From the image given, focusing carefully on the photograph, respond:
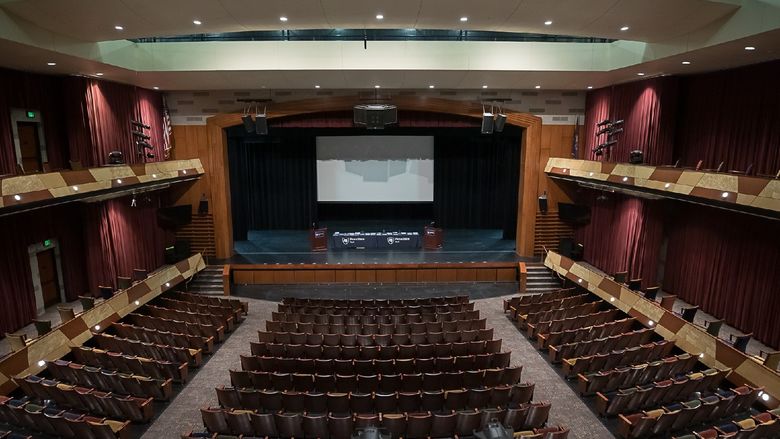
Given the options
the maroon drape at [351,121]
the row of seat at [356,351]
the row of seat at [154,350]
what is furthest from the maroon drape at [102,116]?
the row of seat at [356,351]

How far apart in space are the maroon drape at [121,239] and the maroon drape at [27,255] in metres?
0.39

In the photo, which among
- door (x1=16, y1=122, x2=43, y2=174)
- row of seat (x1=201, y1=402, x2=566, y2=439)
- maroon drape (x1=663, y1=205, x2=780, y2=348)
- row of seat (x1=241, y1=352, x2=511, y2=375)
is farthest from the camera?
door (x1=16, y1=122, x2=43, y2=174)

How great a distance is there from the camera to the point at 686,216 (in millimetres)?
12062

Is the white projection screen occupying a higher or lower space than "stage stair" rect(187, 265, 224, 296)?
higher

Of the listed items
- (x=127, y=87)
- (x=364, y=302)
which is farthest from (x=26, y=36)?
(x=364, y=302)

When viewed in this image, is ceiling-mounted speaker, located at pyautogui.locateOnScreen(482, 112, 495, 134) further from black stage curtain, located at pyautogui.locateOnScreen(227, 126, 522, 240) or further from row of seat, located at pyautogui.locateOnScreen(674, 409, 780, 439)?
row of seat, located at pyautogui.locateOnScreen(674, 409, 780, 439)

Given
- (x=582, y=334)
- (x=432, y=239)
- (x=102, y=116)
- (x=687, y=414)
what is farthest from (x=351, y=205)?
(x=687, y=414)

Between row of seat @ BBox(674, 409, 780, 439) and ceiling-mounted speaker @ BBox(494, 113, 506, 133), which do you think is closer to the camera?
row of seat @ BBox(674, 409, 780, 439)

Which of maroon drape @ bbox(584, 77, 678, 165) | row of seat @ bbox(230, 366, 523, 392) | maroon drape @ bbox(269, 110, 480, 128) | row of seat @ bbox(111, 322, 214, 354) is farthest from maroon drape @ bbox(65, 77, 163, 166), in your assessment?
maroon drape @ bbox(584, 77, 678, 165)

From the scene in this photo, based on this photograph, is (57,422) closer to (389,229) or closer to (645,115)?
(389,229)

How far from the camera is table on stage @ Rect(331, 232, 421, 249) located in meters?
17.3

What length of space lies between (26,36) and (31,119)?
3.85 m

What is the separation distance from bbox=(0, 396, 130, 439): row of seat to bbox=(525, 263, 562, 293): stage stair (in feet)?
39.5

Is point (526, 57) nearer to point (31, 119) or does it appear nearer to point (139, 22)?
point (139, 22)
